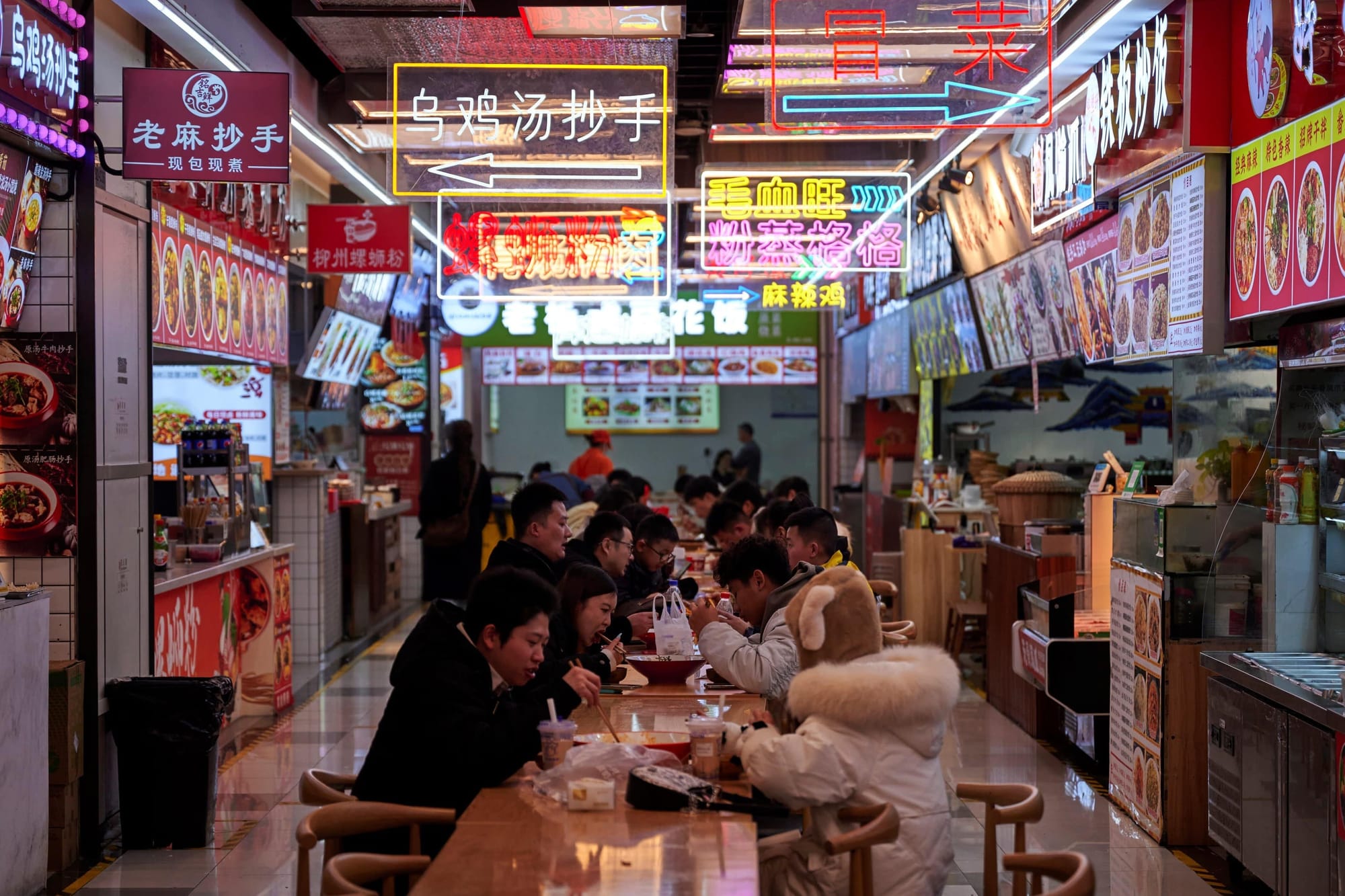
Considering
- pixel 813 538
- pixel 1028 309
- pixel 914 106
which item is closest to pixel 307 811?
pixel 813 538

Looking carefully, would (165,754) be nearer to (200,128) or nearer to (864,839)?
(200,128)

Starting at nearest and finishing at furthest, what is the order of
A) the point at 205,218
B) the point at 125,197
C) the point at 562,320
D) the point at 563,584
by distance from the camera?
1. the point at 563,584
2. the point at 125,197
3. the point at 205,218
4. the point at 562,320

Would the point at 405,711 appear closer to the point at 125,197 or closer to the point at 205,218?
the point at 125,197

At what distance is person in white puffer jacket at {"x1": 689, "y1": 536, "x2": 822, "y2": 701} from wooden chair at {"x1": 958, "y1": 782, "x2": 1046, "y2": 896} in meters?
0.89

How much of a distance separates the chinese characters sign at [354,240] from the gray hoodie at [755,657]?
5.83m

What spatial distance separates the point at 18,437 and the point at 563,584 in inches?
91.8

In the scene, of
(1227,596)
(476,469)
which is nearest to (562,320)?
(476,469)

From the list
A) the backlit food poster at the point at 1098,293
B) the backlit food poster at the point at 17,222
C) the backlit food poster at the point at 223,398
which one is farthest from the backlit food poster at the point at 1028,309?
the backlit food poster at the point at 223,398

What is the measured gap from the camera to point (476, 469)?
11.5 m

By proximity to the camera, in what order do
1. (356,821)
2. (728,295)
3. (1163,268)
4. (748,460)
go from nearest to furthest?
(356,821) → (1163,268) → (728,295) → (748,460)

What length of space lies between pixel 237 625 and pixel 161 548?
1290 millimetres

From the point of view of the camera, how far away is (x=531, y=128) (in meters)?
6.21

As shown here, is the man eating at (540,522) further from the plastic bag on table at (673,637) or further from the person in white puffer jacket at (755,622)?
the plastic bag on table at (673,637)

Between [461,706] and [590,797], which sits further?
[461,706]
